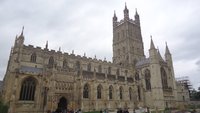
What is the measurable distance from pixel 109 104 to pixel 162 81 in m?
20.9

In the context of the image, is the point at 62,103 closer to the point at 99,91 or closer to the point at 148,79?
the point at 99,91

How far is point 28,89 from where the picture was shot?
34.5 m

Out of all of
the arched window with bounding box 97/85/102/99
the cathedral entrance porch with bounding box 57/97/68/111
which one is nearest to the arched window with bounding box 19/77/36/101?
the cathedral entrance porch with bounding box 57/97/68/111

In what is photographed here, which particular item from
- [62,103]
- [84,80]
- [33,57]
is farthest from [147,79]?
[33,57]

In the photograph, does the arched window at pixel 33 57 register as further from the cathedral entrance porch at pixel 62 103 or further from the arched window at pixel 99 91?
the arched window at pixel 99 91

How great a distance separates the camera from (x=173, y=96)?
55688mm

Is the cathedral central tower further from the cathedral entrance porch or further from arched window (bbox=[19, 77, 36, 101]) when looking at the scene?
arched window (bbox=[19, 77, 36, 101])

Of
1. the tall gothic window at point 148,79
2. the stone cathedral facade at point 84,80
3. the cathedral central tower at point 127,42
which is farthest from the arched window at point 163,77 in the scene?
the cathedral central tower at point 127,42

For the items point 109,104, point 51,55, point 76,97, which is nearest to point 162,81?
point 109,104

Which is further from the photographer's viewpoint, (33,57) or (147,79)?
(147,79)

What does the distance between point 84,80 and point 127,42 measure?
106 feet

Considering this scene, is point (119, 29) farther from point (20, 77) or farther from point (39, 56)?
point (20, 77)

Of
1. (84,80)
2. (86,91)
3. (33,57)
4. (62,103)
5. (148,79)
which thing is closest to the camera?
(62,103)

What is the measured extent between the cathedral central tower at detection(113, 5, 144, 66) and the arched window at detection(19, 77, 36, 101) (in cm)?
3796
